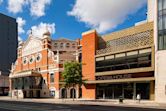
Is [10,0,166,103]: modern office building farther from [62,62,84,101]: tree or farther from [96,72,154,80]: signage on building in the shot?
[62,62,84,101]: tree

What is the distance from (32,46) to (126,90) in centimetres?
3812

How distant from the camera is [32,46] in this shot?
275 ft

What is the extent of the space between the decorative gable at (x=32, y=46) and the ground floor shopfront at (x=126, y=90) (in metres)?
26.6

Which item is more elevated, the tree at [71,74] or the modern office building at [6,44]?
the modern office building at [6,44]

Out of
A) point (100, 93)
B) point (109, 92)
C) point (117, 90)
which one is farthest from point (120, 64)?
point (100, 93)

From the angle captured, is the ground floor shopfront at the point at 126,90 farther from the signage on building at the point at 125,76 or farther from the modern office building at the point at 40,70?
the modern office building at the point at 40,70

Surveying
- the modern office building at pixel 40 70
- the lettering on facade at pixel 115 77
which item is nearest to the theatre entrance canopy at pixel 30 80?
the modern office building at pixel 40 70

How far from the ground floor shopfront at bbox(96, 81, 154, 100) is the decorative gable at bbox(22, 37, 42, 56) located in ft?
87.2

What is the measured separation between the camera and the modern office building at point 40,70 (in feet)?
238

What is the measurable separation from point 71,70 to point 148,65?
15.0m

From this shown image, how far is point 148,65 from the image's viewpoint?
158 ft

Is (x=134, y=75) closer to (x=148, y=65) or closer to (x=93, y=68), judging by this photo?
(x=148, y=65)

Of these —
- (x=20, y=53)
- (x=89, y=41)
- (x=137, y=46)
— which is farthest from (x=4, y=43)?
(x=137, y=46)

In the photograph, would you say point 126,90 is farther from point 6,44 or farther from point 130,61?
point 6,44
